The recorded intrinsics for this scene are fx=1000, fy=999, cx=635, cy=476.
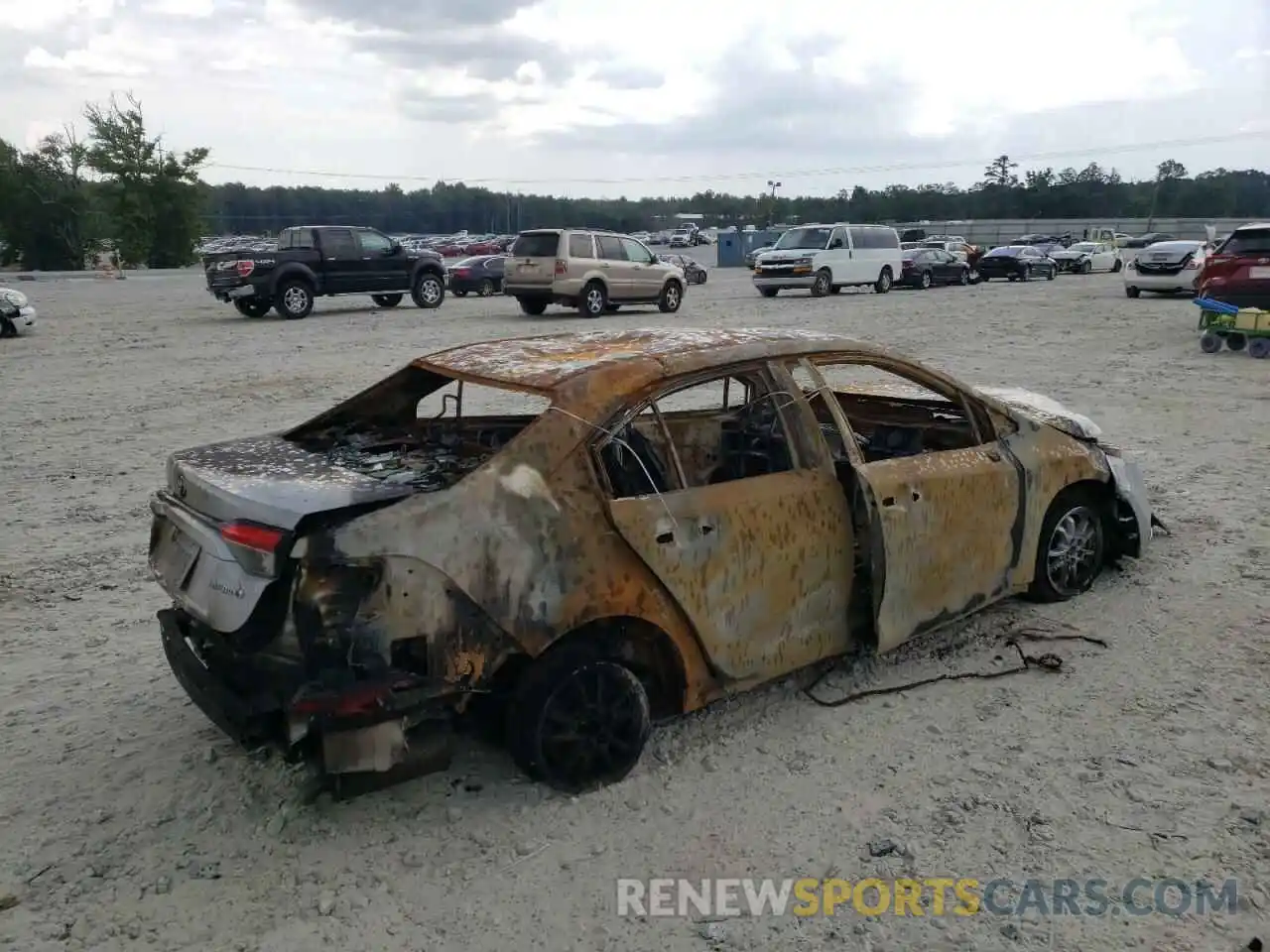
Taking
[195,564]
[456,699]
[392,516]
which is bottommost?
[456,699]

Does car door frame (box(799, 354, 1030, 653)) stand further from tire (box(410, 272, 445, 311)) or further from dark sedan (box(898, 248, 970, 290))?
dark sedan (box(898, 248, 970, 290))

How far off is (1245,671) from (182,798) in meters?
4.37

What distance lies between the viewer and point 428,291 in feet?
79.3

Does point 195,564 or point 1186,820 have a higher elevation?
point 195,564

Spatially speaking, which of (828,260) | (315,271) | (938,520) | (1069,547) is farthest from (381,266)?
A: (938,520)

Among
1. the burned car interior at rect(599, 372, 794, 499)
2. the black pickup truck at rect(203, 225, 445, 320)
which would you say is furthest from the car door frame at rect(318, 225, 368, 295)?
the burned car interior at rect(599, 372, 794, 499)

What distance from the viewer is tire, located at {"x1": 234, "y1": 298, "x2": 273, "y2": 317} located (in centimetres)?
2098

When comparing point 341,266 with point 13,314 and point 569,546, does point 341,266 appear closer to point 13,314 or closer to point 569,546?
point 13,314

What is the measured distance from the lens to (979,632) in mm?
4906

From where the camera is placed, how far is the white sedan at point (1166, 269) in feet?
80.2

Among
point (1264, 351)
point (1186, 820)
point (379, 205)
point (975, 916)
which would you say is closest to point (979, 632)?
point (1186, 820)

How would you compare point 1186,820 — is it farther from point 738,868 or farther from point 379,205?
point 379,205

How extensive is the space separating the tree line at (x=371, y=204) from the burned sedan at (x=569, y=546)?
126 ft

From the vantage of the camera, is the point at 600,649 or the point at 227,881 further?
the point at 600,649
